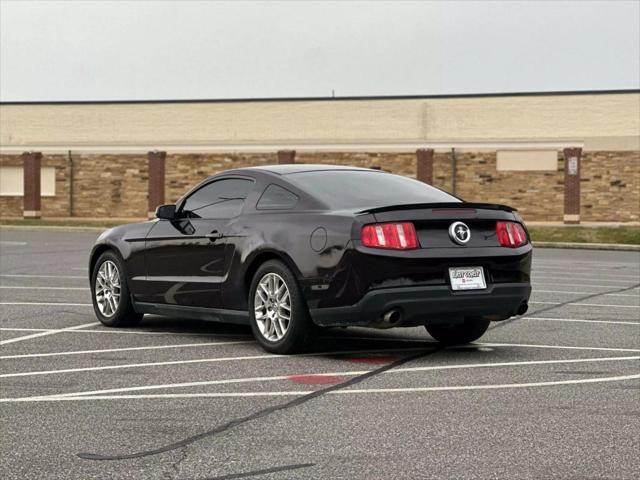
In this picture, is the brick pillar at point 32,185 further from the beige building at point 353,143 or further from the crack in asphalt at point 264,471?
the crack in asphalt at point 264,471

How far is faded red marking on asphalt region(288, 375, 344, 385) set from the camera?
8.01m

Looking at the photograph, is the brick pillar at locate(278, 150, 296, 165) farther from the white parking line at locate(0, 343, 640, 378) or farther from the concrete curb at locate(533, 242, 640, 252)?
the white parking line at locate(0, 343, 640, 378)

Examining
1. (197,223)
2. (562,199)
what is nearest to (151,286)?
(197,223)

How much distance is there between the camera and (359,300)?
8797 millimetres

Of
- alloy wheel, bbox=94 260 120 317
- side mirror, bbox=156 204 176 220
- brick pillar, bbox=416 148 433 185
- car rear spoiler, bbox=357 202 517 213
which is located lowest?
alloy wheel, bbox=94 260 120 317

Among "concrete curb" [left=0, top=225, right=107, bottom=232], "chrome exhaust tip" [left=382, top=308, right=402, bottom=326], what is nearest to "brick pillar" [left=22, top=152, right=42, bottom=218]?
"concrete curb" [left=0, top=225, right=107, bottom=232]

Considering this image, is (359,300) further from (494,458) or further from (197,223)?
(494,458)

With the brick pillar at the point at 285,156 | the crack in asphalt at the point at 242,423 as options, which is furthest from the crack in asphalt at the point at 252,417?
the brick pillar at the point at 285,156

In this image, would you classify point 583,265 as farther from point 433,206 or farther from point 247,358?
point 247,358

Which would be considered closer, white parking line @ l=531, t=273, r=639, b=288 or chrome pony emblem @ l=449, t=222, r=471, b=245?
chrome pony emblem @ l=449, t=222, r=471, b=245

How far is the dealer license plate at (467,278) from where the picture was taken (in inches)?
355

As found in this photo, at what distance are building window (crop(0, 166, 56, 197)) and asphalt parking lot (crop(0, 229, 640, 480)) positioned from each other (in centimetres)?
4108

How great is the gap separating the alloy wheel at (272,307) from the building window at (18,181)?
44140mm

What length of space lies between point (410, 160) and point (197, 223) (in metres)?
38.3
